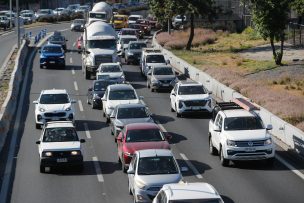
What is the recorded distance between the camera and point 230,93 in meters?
42.1

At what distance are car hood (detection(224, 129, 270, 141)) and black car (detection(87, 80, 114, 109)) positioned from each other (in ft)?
48.9

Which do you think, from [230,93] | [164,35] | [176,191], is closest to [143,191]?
[176,191]

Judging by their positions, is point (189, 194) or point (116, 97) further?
point (116, 97)

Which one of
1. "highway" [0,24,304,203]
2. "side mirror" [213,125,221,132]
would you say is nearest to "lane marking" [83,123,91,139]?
"highway" [0,24,304,203]

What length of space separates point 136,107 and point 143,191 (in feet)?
39.6

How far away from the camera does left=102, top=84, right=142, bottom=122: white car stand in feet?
122

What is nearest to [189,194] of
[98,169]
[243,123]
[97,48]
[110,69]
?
[98,169]

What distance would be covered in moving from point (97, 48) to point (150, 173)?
1360 inches

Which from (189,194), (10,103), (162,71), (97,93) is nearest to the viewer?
(189,194)

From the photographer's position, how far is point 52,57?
60.2 metres

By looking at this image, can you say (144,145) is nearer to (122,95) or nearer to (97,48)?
(122,95)

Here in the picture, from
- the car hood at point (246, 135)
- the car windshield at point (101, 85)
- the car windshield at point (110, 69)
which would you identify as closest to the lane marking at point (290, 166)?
the car hood at point (246, 135)

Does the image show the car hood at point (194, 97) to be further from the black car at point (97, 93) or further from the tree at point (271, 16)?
the tree at point (271, 16)

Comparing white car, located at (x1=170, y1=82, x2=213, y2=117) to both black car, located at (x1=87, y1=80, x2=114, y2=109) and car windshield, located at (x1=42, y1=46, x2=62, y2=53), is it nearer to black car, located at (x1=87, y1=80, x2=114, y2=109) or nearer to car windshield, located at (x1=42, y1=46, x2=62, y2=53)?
black car, located at (x1=87, y1=80, x2=114, y2=109)
